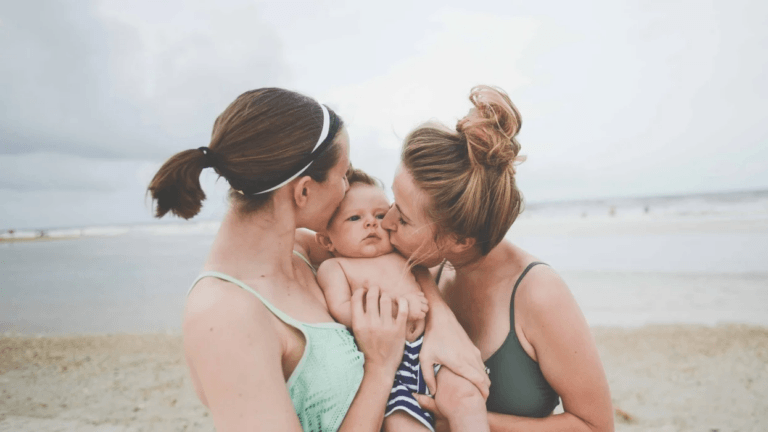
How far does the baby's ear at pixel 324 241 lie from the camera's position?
2.86m

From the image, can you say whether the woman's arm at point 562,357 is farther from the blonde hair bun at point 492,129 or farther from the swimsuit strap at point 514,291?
the blonde hair bun at point 492,129

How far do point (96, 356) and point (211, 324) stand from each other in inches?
267

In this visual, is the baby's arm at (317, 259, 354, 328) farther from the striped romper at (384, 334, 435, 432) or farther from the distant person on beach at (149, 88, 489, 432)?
the striped romper at (384, 334, 435, 432)

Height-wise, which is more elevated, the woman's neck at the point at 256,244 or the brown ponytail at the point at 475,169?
the brown ponytail at the point at 475,169

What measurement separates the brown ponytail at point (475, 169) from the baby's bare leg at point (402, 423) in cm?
89

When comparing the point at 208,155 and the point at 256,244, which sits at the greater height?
the point at 208,155

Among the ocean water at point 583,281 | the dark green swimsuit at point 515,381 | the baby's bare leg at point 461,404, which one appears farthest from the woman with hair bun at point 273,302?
the ocean water at point 583,281

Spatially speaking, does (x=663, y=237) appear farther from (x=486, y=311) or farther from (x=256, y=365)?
(x=256, y=365)

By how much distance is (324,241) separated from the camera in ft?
9.53

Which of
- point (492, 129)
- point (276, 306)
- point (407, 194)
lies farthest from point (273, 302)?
point (492, 129)

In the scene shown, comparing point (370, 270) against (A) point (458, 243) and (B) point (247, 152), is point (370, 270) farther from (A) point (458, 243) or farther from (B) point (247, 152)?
(B) point (247, 152)

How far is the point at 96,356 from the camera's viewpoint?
7070mm

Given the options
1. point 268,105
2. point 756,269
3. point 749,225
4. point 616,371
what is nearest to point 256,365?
point 268,105

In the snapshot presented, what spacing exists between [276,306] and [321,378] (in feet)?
1.14
